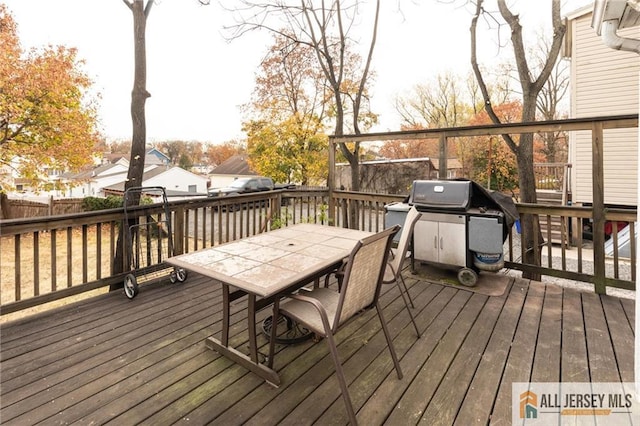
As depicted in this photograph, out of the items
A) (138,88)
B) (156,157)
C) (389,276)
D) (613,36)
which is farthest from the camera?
(156,157)

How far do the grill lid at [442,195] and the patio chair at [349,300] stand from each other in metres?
1.70

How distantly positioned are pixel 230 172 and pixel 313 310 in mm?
29485

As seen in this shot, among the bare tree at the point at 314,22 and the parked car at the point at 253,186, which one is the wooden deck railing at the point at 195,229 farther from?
the parked car at the point at 253,186

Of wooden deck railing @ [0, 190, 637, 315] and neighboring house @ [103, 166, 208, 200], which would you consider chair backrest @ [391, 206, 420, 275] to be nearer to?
wooden deck railing @ [0, 190, 637, 315]

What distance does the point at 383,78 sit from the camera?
1222 centimetres

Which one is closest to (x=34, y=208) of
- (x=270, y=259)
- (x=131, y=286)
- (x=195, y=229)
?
(x=195, y=229)

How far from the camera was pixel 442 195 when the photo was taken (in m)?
3.46

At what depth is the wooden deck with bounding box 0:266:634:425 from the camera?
67.1 inches

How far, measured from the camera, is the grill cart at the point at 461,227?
10.6 feet

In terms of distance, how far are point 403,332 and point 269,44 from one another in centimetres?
1161

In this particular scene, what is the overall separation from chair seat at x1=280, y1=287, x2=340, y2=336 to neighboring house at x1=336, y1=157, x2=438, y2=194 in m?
13.5

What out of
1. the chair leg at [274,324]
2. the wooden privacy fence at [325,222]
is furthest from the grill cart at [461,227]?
the chair leg at [274,324]

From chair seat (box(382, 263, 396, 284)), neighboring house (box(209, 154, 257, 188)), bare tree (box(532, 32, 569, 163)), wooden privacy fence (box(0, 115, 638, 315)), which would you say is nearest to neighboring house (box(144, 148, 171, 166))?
neighboring house (box(209, 154, 257, 188))

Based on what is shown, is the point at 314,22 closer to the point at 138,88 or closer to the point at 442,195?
the point at 138,88
